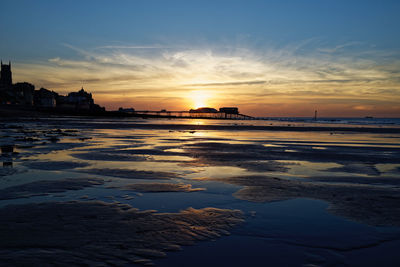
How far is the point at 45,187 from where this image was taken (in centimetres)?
705

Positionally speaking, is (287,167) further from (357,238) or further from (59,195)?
(59,195)

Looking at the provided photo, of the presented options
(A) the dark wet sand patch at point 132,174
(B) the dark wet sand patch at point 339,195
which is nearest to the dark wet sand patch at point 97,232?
(B) the dark wet sand patch at point 339,195

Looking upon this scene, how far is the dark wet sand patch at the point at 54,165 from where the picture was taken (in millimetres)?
9641

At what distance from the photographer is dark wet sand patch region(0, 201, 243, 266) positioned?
11.9 feet

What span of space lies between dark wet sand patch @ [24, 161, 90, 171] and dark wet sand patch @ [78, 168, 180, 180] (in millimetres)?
938

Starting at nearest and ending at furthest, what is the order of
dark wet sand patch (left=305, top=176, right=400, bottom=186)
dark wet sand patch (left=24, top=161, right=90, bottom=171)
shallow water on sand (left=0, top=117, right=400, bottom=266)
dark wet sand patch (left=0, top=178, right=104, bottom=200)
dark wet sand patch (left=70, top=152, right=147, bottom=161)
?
shallow water on sand (left=0, top=117, right=400, bottom=266), dark wet sand patch (left=0, top=178, right=104, bottom=200), dark wet sand patch (left=305, top=176, right=400, bottom=186), dark wet sand patch (left=24, top=161, right=90, bottom=171), dark wet sand patch (left=70, top=152, right=147, bottom=161)

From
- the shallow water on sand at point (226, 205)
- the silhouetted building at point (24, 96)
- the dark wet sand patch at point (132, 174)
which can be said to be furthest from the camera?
the silhouetted building at point (24, 96)

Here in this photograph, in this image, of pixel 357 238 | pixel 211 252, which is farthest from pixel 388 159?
pixel 211 252

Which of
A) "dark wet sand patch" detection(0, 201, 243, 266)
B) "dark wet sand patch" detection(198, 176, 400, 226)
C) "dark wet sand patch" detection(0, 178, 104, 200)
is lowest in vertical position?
"dark wet sand patch" detection(0, 178, 104, 200)

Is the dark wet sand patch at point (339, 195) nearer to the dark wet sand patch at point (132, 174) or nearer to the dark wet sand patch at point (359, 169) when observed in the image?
the dark wet sand patch at point (132, 174)

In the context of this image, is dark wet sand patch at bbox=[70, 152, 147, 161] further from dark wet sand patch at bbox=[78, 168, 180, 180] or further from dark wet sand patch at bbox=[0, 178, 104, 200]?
dark wet sand patch at bbox=[0, 178, 104, 200]

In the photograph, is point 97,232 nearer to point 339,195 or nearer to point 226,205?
point 226,205

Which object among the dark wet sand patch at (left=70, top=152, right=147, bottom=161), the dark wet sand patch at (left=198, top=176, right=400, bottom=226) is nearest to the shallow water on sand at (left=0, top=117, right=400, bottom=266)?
the dark wet sand patch at (left=198, top=176, right=400, bottom=226)

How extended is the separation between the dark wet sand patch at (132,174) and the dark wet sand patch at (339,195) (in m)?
1.56
